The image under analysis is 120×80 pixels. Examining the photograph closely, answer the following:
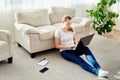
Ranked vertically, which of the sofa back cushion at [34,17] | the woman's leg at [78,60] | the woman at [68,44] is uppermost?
the sofa back cushion at [34,17]

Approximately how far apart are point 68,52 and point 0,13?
68.1 inches

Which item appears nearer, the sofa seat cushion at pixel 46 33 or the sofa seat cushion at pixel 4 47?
the sofa seat cushion at pixel 4 47

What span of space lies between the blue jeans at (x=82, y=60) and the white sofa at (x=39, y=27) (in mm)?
452

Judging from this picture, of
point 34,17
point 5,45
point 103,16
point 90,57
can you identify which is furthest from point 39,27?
point 103,16

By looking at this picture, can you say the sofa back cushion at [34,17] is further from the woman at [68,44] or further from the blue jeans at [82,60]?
the blue jeans at [82,60]

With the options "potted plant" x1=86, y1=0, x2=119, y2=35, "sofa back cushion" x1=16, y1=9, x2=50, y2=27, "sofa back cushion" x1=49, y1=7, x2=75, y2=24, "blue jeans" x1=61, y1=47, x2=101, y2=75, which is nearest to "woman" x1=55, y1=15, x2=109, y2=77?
"blue jeans" x1=61, y1=47, x2=101, y2=75

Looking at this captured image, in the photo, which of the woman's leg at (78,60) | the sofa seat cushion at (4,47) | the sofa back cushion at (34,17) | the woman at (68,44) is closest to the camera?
the woman's leg at (78,60)

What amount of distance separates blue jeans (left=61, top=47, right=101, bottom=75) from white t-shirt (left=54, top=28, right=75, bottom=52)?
0.18m

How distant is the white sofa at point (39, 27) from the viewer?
3.56 m

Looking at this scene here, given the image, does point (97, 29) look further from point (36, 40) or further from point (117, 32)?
point (36, 40)

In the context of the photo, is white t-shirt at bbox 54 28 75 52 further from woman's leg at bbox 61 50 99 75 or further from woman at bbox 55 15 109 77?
woman's leg at bbox 61 50 99 75

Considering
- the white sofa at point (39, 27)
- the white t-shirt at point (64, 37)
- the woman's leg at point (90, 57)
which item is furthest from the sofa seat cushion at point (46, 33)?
the woman's leg at point (90, 57)

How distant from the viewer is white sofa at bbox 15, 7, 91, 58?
3562mm

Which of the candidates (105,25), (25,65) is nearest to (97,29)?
(105,25)
